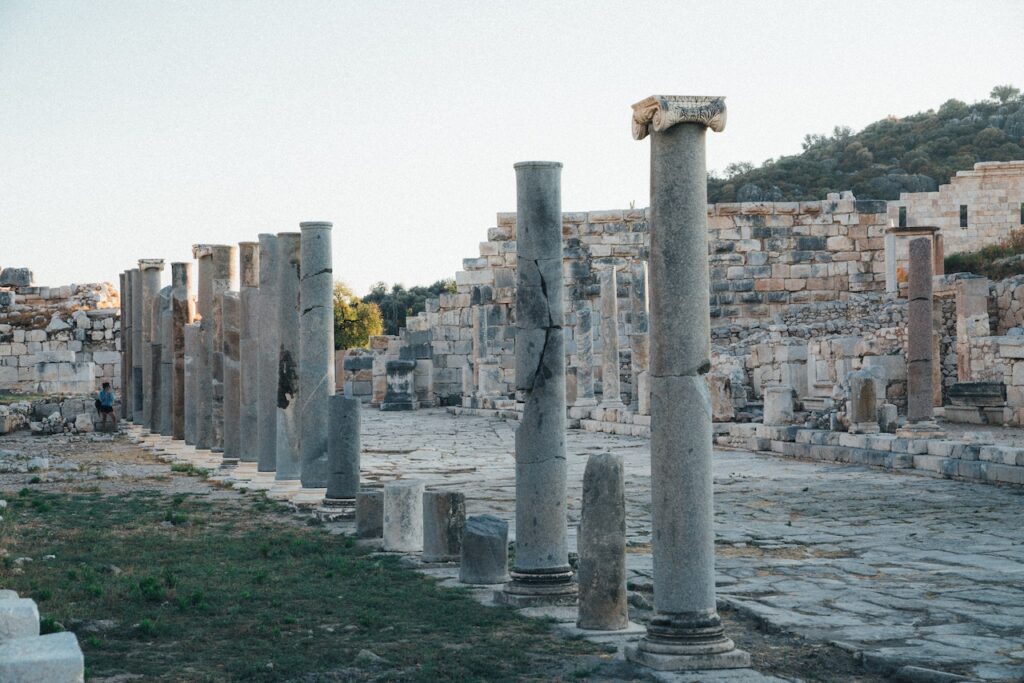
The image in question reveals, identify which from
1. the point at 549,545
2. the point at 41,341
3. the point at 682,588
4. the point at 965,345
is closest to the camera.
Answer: the point at 682,588

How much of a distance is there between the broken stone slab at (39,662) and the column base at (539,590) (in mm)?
3294

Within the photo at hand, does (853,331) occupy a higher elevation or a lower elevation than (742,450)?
higher

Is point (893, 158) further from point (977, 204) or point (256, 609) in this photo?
point (256, 609)

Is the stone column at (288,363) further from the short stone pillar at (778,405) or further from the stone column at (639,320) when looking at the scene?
the stone column at (639,320)

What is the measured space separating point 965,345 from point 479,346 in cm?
1287

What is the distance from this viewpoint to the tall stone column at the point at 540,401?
7.96m

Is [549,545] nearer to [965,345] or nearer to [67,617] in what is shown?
[67,617]

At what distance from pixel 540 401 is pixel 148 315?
18475mm

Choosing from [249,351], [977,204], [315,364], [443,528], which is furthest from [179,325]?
[977,204]

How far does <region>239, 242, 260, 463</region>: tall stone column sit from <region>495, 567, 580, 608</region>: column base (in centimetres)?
984

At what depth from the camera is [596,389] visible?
2977 centimetres

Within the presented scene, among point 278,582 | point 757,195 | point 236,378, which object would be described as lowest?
point 278,582

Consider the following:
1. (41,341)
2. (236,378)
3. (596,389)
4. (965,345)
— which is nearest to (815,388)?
(965,345)

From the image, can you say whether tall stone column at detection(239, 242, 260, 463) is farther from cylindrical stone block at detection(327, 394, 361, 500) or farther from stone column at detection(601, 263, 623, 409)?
stone column at detection(601, 263, 623, 409)
